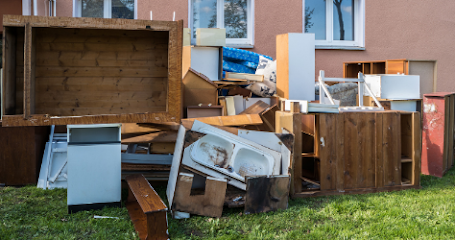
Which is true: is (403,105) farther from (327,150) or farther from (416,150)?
(327,150)

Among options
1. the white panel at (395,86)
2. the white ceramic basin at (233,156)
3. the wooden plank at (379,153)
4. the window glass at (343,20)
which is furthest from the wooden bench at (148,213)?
the window glass at (343,20)

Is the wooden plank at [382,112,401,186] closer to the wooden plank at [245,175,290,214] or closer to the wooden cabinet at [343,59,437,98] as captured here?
the wooden plank at [245,175,290,214]

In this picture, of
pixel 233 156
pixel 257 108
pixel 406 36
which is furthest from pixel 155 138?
pixel 406 36

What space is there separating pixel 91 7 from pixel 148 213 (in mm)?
5998

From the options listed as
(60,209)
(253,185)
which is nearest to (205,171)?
(253,185)

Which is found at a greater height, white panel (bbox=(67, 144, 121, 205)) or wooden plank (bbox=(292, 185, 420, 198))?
white panel (bbox=(67, 144, 121, 205))

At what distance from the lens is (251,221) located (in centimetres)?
292

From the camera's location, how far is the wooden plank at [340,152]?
143 inches

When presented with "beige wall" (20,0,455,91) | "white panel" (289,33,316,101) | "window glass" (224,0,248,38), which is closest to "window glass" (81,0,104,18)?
"beige wall" (20,0,455,91)

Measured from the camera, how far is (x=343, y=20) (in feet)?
26.1

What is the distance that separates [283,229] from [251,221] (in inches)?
11.2

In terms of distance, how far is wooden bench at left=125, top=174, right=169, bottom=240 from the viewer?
2.54 metres

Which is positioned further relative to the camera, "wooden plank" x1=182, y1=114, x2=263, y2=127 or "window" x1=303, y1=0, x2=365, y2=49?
"window" x1=303, y1=0, x2=365, y2=49

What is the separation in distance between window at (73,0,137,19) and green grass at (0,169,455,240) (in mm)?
4772
